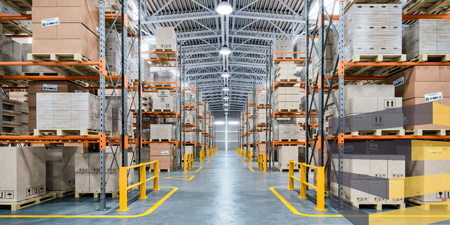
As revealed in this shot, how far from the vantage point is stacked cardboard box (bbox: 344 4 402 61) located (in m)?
5.68

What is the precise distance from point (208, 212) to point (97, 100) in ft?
11.2

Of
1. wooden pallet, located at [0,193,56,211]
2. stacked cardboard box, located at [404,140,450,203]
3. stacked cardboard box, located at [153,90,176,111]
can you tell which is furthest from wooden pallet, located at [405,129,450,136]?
stacked cardboard box, located at [153,90,176,111]

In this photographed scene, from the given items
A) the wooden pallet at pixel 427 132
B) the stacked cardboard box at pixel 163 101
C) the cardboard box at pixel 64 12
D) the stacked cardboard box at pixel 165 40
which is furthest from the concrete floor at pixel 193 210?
the stacked cardboard box at pixel 165 40

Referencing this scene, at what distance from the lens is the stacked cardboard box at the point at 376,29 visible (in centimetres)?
568

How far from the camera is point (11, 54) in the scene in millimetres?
7008

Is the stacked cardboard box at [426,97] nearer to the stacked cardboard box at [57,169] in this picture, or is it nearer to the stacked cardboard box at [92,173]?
the stacked cardboard box at [92,173]

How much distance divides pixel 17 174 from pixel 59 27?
9.82ft

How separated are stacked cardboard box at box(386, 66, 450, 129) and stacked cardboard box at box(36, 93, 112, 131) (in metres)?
6.54

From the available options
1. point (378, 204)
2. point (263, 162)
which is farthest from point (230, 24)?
point (378, 204)

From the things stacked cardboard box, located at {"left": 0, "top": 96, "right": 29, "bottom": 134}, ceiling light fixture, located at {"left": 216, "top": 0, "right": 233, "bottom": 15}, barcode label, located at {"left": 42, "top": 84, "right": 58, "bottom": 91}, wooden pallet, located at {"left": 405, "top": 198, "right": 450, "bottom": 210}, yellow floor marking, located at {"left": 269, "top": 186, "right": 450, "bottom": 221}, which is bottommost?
yellow floor marking, located at {"left": 269, "top": 186, "right": 450, "bottom": 221}

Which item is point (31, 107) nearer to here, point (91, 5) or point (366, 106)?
point (91, 5)

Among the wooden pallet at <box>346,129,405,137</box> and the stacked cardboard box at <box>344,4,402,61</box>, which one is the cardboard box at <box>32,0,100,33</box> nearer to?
the stacked cardboard box at <box>344,4,402,61</box>

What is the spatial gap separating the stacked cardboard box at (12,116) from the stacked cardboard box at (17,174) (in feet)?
4.49

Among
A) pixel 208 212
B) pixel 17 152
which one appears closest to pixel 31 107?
pixel 17 152
